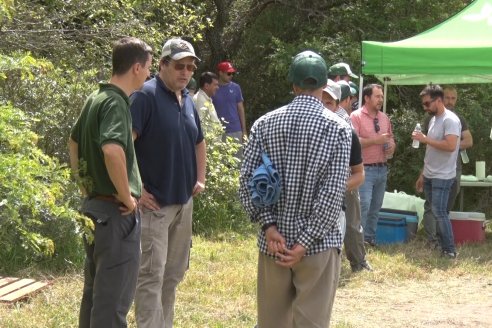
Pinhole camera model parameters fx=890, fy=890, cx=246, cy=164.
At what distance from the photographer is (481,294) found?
7.79m

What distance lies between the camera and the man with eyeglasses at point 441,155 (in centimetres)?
925

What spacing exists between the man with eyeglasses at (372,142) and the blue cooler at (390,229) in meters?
0.72

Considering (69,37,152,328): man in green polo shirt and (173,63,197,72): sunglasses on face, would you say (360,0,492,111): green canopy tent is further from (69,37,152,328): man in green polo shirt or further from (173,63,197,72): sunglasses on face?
(69,37,152,328): man in green polo shirt

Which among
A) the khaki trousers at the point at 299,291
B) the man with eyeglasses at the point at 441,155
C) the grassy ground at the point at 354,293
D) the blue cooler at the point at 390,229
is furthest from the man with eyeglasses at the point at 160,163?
the blue cooler at the point at 390,229

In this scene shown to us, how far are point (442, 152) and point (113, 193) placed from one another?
5580mm

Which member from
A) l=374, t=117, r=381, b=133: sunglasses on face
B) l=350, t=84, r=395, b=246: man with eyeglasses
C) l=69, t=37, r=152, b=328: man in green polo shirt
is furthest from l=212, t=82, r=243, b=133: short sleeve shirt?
l=69, t=37, r=152, b=328: man in green polo shirt

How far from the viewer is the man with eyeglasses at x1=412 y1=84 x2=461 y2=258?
30.3 feet

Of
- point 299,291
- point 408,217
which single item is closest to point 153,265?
point 299,291

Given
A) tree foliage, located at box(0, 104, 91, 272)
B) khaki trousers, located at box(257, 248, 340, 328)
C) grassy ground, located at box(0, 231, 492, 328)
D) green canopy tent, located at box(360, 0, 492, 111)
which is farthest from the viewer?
green canopy tent, located at box(360, 0, 492, 111)

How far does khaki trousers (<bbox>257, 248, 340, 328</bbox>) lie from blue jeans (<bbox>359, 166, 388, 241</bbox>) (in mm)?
4827

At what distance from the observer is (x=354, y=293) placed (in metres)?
7.68

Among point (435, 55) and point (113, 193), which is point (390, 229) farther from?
point (113, 193)

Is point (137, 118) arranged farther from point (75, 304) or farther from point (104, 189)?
point (75, 304)

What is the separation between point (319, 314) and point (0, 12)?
2.03 meters
